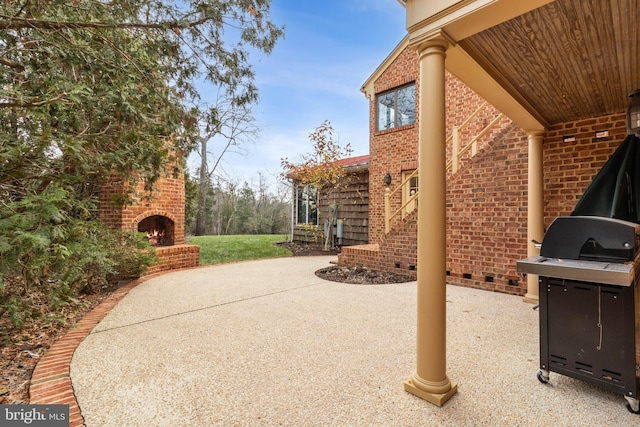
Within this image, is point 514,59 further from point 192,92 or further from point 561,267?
point 192,92

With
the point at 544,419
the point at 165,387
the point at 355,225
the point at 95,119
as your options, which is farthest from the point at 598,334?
the point at 355,225

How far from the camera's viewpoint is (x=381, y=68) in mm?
9500

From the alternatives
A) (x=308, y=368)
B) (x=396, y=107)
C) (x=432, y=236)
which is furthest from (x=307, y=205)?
(x=432, y=236)

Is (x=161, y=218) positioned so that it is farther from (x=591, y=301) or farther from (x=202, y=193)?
(x=202, y=193)

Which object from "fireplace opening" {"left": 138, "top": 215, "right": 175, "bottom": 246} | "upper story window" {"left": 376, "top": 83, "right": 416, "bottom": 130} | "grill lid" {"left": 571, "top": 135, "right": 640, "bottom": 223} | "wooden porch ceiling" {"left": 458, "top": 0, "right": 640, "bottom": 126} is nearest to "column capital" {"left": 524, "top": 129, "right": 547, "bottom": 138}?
"wooden porch ceiling" {"left": 458, "top": 0, "right": 640, "bottom": 126}

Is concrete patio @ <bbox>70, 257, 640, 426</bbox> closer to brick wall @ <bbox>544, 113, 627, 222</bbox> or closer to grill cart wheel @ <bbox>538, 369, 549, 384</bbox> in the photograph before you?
grill cart wheel @ <bbox>538, 369, 549, 384</bbox>

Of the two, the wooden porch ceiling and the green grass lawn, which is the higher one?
the wooden porch ceiling

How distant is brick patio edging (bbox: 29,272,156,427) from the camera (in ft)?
6.29

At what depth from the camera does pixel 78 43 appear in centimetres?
287

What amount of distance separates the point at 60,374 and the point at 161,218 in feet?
16.3

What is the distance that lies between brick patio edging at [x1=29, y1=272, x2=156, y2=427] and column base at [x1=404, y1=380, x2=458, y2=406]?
201 centimetres

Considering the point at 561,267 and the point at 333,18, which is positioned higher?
the point at 333,18

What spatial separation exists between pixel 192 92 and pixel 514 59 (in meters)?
3.93

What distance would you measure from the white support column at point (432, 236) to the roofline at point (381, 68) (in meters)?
7.74
